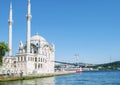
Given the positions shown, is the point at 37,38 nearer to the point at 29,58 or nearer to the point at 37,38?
the point at 37,38

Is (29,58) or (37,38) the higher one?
(37,38)

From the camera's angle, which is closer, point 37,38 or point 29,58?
point 29,58

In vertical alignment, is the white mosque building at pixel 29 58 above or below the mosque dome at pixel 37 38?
below

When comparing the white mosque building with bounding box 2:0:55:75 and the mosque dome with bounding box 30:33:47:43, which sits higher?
the mosque dome with bounding box 30:33:47:43

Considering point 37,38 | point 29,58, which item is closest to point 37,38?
point 37,38

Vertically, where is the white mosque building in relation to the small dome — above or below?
below

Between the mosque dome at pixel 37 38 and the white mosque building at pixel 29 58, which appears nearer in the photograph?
the white mosque building at pixel 29 58

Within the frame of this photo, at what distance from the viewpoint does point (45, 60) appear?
127375mm

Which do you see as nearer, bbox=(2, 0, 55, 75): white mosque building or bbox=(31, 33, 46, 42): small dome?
bbox=(2, 0, 55, 75): white mosque building

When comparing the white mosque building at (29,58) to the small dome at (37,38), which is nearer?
the white mosque building at (29,58)

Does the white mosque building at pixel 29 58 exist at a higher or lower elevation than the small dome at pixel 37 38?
lower

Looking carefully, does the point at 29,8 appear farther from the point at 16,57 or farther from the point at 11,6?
the point at 16,57

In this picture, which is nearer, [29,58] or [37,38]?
[29,58]

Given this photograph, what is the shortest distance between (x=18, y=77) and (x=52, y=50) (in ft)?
220
